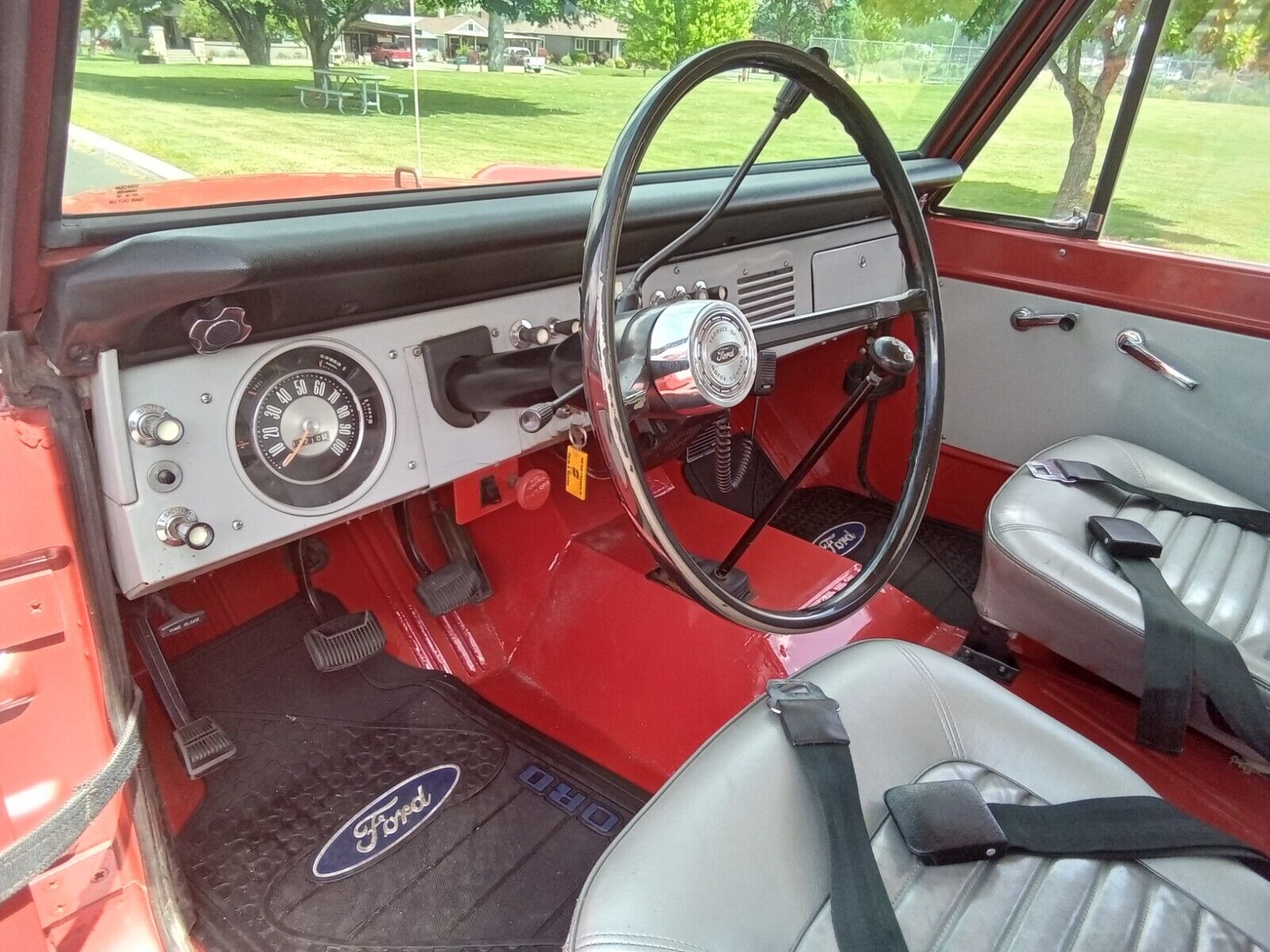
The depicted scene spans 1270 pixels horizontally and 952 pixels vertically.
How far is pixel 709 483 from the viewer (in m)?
2.39

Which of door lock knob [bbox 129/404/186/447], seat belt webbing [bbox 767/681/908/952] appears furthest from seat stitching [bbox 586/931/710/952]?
door lock knob [bbox 129/404/186/447]

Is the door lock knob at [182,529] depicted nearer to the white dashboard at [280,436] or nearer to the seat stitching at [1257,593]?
the white dashboard at [280,436]

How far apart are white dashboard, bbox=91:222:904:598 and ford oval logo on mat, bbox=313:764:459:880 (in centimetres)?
60

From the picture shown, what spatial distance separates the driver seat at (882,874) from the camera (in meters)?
0.92

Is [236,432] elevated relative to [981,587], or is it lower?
elevated

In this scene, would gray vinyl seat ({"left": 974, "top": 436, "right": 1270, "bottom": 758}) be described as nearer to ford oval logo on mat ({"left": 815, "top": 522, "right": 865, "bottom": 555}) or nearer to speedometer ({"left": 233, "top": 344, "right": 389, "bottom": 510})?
ford oval logo on mat ({"left": 815, "top": 522, "right": 865, "bottom": 555})

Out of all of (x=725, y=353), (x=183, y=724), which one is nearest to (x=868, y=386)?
(x=725, y=353)

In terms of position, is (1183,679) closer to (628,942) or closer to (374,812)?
(628,942)

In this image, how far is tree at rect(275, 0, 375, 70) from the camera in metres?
1.14

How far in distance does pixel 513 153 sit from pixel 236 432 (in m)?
0.66

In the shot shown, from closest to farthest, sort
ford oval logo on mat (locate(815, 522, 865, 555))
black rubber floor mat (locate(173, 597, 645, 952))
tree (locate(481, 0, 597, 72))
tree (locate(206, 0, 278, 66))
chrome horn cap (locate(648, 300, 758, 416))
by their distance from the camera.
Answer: chrome horn cap (locate(648, 300, 758, 416)) < tree (locate(206, 0, 278, 66)) < tree (locate(481, 0, 597, 72)) < black rubber floor mat (locate(173, 597, 645, 952)) < ford oval logo on mat (locate(815, 522, 865, 555))

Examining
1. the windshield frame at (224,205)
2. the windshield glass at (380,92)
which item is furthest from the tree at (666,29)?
the windshield frame at (224,205)

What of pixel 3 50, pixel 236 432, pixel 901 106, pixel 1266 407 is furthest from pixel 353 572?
pixel 1266 407

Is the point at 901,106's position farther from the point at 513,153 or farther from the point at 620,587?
the point at 620,587
